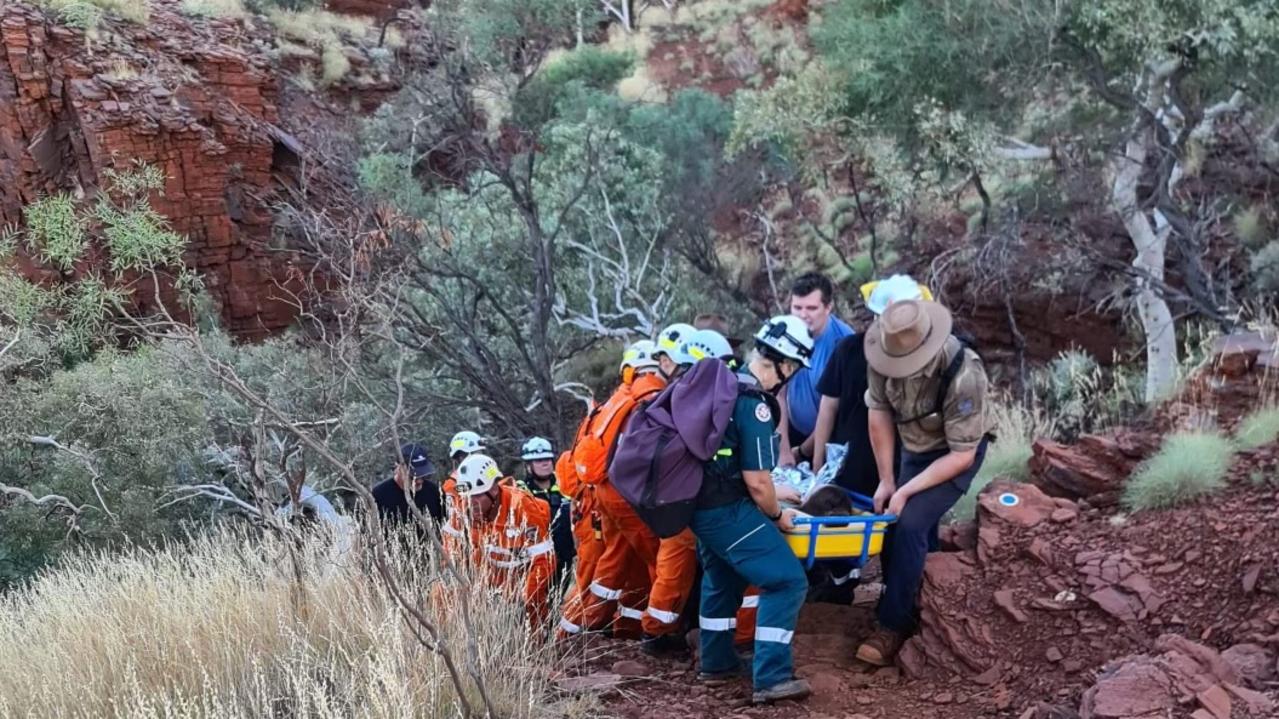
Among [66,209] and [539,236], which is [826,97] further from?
[66,209]

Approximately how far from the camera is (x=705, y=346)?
5.10 m

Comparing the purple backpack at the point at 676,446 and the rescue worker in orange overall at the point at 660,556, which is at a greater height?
the purple backpack at the point at 676,446

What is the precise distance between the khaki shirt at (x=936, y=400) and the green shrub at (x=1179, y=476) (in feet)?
4.20

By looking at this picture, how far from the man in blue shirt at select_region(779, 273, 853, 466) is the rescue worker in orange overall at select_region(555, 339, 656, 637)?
2.76 ft

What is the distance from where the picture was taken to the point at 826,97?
43.3ft

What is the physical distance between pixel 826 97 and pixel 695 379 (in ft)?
30.1

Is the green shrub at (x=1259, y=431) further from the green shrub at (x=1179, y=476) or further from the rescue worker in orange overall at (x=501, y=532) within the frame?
the rescue worker in orange overall at (x=501, y=532)

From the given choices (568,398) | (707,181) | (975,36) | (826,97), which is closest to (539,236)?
(568,398)

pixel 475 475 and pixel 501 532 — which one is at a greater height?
pixel 475 475

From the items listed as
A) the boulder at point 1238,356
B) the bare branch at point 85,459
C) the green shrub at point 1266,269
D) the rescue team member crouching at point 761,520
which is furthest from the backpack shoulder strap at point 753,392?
the green shrub at point 1266,269

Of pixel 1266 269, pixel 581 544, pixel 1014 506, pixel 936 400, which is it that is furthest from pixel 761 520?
pixel 1266 269

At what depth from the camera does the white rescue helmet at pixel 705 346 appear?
5090 mm

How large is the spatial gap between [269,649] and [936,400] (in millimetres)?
3231

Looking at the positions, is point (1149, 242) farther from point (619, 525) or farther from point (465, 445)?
point (619, 525)
